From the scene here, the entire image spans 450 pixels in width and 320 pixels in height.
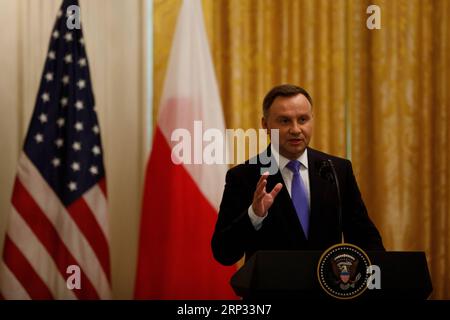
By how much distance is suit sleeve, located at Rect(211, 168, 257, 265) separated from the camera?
2.06 meters

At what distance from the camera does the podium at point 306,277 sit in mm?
1636

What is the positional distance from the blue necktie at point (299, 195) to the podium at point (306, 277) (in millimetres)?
644

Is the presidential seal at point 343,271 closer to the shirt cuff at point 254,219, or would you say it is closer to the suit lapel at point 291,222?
the shirt cuff at point 254,219

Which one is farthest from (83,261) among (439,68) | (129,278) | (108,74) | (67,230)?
(439,68)

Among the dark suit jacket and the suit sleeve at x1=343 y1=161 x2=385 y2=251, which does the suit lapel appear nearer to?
the dark suit jacket

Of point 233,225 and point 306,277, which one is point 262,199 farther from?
point 306,277

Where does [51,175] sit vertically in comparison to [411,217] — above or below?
above

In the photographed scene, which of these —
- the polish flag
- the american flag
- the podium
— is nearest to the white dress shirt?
the podium

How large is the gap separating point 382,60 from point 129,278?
100 inches

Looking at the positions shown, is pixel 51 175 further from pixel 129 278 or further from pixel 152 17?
pixel 152 17

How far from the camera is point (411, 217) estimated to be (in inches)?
180

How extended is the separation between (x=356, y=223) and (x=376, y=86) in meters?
2.49

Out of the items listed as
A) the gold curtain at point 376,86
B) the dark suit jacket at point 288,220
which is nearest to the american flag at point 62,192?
the gold curtain at point 376,86

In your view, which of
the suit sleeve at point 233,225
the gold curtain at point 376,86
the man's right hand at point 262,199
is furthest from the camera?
the gold curtain at point 376,86
